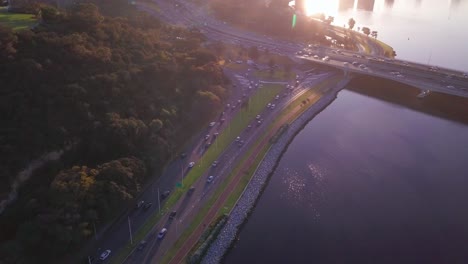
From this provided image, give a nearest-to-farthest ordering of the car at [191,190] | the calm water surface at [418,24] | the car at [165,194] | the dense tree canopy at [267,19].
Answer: the car at [165,194], the car at [191,190], the calm water surface at [418,24], the dense tree canopy at [267,19]

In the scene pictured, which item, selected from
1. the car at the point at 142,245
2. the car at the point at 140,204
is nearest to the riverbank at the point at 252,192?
the car at the point at 142,245

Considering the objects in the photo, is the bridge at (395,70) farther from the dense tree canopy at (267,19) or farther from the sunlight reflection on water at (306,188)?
the sunlight reflection on water at (306,188)

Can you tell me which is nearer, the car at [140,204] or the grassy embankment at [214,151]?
the grassy embankment at [214,151]

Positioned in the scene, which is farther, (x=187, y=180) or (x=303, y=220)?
(x=187, y=180)

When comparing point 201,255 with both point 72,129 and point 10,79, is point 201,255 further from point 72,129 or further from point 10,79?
A: point 10,79

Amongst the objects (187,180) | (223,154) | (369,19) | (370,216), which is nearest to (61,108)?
(187,180)

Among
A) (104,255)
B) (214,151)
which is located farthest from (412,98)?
(104,255)
